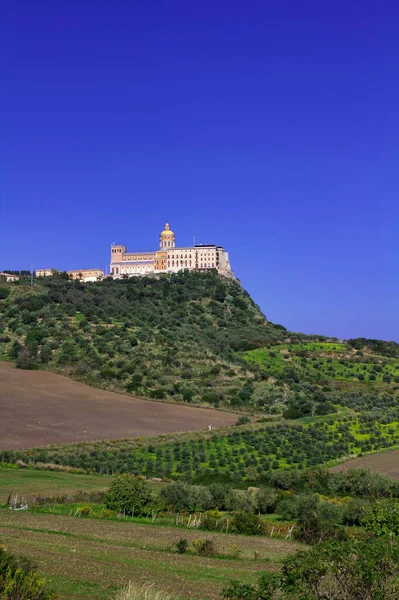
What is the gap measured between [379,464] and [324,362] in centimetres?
5411

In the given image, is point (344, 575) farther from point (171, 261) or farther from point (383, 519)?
point (171, 261)

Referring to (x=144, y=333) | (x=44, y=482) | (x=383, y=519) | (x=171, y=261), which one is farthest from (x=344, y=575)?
(x=171, y=261)

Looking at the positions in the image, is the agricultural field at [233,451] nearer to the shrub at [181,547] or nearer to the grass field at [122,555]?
the grass field at [122,555]

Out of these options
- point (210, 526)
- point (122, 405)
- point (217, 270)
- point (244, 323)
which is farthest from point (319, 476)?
point (217, 270)

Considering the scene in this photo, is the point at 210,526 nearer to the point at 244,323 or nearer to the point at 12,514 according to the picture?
the point at 12,514

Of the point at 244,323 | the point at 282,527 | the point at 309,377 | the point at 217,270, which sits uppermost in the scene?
the point at 217,270

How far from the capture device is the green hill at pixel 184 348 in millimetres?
72750

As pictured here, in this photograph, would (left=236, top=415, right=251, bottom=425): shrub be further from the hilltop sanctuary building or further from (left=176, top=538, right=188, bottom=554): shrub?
the hilltop sanctuary building

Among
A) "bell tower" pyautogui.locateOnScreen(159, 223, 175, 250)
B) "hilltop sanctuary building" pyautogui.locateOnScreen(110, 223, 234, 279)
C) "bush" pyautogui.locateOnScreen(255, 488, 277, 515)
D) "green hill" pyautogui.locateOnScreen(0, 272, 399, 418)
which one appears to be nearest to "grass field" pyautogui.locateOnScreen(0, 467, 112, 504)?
"bush" pyautogui.locateOnScreen(255, 488, 277, 515)

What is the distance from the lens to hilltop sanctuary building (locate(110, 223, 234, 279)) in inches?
5418

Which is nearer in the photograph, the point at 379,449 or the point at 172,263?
the point at 379,449

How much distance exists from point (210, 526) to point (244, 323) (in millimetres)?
93071

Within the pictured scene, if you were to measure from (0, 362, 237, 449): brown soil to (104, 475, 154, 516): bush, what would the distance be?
55.3 ft

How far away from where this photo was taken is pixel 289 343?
358 feet
